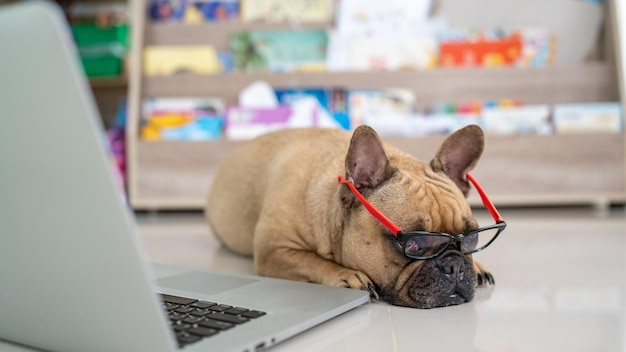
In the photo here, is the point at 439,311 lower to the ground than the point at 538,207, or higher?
higher

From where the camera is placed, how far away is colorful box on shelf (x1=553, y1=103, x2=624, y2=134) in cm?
306

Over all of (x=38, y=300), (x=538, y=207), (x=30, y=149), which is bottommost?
→ (x=538, y=207)

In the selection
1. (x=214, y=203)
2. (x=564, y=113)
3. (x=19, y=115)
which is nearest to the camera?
(x=19, y=115)

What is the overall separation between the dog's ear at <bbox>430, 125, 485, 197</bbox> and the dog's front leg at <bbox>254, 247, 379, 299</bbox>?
12.8 inches

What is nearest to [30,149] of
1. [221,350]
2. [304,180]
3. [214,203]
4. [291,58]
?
[221,350]

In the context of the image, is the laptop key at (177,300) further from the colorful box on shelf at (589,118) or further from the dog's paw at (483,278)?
the colorful box on shelf at (589,118)

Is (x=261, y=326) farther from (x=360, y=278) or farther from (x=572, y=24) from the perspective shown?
(x=572, y=24)

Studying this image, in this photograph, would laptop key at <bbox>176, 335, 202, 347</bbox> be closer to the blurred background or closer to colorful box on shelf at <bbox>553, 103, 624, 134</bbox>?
the blurred background

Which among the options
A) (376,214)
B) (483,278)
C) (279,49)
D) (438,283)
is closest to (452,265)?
(438,283)

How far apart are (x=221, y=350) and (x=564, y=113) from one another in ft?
9.01

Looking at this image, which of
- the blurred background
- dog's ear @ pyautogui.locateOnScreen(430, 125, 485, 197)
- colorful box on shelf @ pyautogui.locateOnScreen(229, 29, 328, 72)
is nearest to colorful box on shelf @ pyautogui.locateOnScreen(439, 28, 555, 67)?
the blurred background

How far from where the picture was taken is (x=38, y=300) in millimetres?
791

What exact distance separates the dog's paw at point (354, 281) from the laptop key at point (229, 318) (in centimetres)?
34

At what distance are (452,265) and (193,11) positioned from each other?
9.29ft
